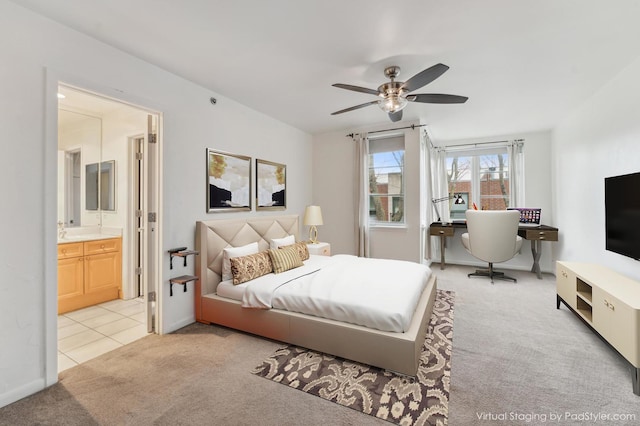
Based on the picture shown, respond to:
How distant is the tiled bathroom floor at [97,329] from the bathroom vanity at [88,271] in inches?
5.0

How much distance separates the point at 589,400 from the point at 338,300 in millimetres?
1743

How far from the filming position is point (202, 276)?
3020 millimetres

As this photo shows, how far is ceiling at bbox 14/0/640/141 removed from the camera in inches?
74.5

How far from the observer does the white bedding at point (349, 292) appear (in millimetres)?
2160

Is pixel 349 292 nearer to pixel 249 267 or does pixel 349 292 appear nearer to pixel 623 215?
pixel 249 267

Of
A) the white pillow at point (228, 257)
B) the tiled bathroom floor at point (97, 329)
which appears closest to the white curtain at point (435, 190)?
the white pillow at point (228, 257)

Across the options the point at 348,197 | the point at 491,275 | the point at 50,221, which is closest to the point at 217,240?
the point at 50,221

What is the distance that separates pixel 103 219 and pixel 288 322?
3425 millimetres

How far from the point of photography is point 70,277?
11.1 feet

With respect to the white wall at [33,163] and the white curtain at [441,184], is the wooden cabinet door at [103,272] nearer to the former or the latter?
the white wall at [33,163]

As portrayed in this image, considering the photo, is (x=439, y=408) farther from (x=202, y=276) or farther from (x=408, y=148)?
(x=408, y=148)

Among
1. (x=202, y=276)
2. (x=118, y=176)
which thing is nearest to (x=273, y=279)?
(x=202, y=276)

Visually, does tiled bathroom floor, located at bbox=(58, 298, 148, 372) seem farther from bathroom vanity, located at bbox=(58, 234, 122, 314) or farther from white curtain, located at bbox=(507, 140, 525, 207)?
white curtain, located at bbox=(507, 140, 525, 207)

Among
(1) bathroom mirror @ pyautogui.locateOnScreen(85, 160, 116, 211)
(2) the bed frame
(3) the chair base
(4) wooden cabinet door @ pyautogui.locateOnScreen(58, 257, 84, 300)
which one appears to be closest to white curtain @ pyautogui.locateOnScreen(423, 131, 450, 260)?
(3) the chair base
